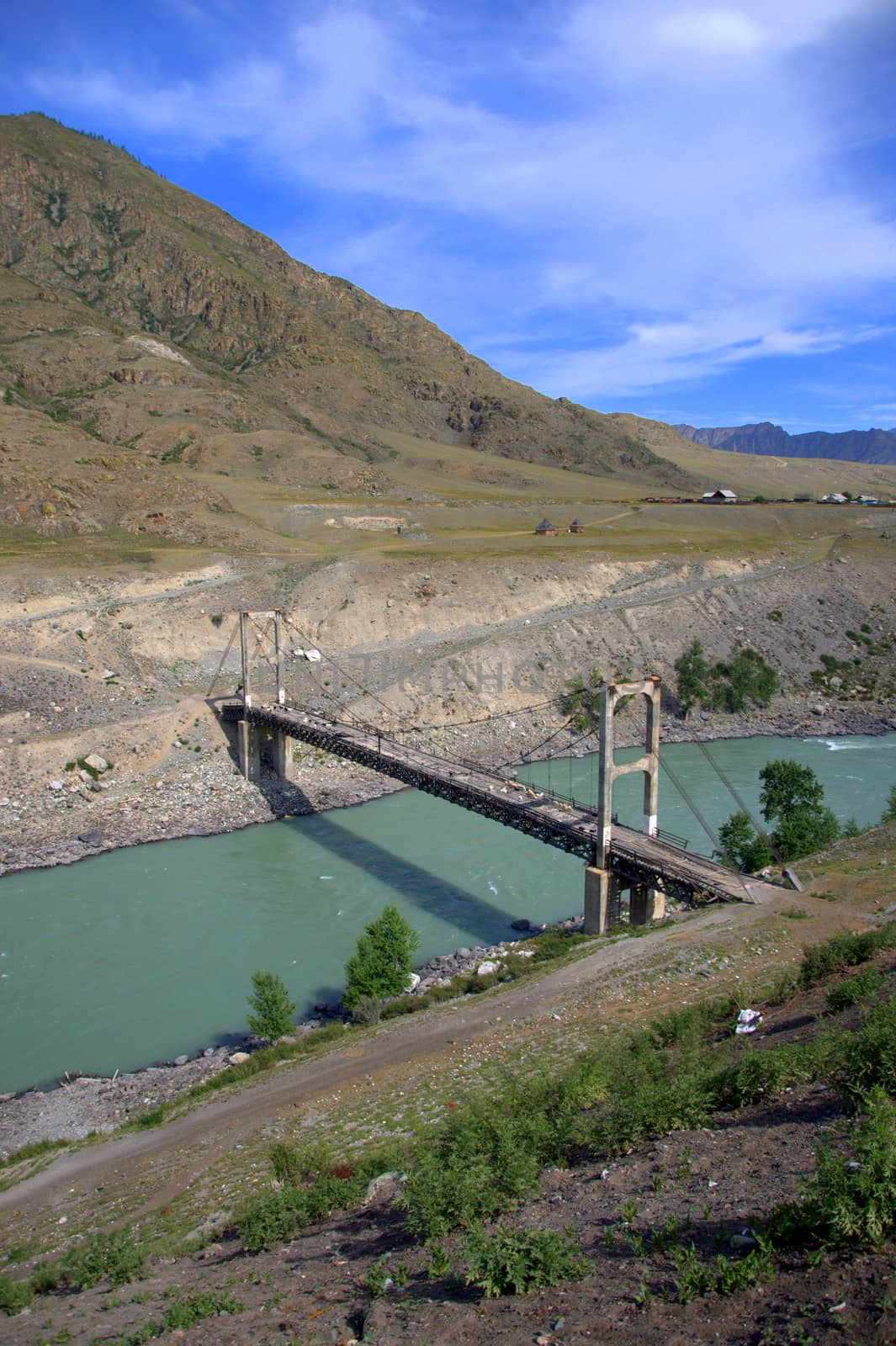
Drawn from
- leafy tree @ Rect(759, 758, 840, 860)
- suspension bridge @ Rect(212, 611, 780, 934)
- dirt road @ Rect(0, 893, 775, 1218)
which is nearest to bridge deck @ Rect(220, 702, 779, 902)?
suspension bridge @ Rect(212, 611, 780, 934)

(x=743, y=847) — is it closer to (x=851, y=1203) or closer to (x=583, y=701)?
(x=851, y=1203)

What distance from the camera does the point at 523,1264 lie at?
4.30 meters

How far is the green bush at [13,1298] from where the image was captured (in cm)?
593

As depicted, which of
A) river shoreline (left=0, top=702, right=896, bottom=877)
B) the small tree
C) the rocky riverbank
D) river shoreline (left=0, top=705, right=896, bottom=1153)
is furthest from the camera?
river shoreline (left=0, top=702, right=896, bottom=877)

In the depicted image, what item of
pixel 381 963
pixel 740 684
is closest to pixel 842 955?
pixel 381 963

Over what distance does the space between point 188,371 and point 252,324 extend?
22732mm

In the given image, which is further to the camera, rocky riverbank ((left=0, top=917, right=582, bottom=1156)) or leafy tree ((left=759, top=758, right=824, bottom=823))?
leafy tree ((left=759, top=758, right=824, bottom=823))

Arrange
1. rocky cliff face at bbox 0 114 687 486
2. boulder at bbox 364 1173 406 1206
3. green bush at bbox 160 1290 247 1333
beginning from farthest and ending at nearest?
rocky cliff face at bbox 0 114 687 486 < boulder at bbox 364 1173 406 1206 < green bush at bbox 160 1290 247 1333

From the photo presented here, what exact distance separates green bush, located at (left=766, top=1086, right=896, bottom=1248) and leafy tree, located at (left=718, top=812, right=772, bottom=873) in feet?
41.3

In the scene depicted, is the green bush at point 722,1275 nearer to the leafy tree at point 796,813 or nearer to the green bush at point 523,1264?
the green bush at point 523,1264

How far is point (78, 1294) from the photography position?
6094mm

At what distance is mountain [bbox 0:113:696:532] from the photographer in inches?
1953

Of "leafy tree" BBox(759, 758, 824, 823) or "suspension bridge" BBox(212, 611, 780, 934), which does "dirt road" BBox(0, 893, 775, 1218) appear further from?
"leafy tree" BBox(759, 758, 824, 823)

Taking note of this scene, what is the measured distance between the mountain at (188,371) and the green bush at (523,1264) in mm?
40697
